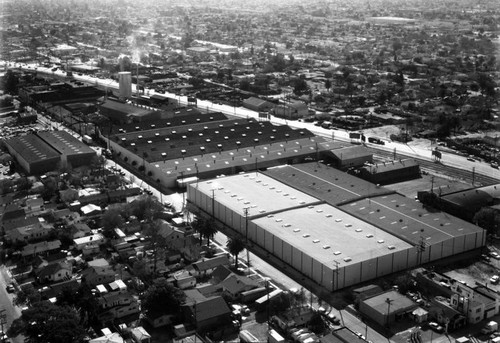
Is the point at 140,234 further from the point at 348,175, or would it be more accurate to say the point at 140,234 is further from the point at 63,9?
the point at 63,9

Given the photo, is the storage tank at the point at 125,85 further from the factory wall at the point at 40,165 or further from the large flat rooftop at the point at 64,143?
the factory wall at the point at 40,165

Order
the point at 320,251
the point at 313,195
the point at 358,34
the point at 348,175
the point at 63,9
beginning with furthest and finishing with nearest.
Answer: the point at 63,9
the point at 358,34
the point at 348,175
the point at 313,195
the point at 320,251

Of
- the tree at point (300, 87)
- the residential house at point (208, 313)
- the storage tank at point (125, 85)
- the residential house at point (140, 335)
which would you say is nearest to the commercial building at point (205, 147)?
the storage tank at point (125, 85)

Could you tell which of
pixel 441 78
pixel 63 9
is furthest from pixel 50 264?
pixel 63 9

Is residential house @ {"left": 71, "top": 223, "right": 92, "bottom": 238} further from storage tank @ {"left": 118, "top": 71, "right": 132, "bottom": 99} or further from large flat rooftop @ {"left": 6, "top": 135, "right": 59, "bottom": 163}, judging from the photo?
storage tank @ {"left": 118, "top": 71, "right": 132, "bottom": 99}

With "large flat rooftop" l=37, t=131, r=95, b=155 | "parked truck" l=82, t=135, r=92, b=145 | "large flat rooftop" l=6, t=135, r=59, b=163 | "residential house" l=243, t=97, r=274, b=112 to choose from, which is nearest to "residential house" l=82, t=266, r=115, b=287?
"large flat rooftop" l=6, t=135, r=59, b=163

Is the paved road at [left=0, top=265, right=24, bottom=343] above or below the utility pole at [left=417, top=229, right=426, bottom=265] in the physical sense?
below

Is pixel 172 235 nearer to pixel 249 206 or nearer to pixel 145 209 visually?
pixel 145 209
